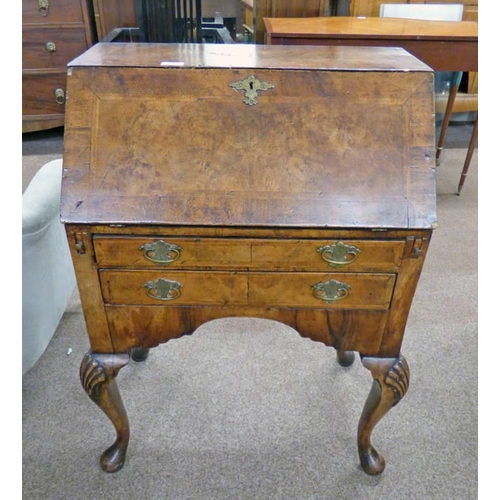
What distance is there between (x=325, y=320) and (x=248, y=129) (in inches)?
18.6

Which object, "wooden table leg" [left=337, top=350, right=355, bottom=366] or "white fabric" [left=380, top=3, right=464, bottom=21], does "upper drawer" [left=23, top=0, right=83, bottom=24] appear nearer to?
"white fabric" [left=380, top=3, right=464, bottom=21]

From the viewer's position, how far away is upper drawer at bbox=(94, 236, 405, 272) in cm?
98

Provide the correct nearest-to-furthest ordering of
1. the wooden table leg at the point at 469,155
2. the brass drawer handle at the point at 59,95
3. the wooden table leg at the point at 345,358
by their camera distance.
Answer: the wooden table leg at the point at 345,358 → the wooden table leg at the point at 469,155 → the brass drawer handle at the point at 59,95

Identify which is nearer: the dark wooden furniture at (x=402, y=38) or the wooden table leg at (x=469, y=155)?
the dark wooden furniture at (x=402, y=38)

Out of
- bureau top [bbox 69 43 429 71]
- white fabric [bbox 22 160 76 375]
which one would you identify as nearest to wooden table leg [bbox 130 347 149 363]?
white fabric [bbox 22 160 76 375]

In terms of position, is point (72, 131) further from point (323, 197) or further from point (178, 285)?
point (323, 197)

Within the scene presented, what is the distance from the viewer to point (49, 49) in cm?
323

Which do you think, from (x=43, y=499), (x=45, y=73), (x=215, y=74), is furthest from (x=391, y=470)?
(x=45, y=73)

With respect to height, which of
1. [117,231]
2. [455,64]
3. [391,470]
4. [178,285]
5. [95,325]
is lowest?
[391,470]

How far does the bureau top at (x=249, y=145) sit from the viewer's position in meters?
0.97

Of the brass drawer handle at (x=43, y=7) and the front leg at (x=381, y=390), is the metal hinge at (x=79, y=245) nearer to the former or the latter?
the front leg at (x=381, y=390)

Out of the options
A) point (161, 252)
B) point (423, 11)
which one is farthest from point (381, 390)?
point (423, 11)

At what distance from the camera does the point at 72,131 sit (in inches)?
39.4

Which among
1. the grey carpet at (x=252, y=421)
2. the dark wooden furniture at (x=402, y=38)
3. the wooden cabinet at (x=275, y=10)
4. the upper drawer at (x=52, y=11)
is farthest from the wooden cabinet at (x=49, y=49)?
the grey carpet at (x=252, y=421)
